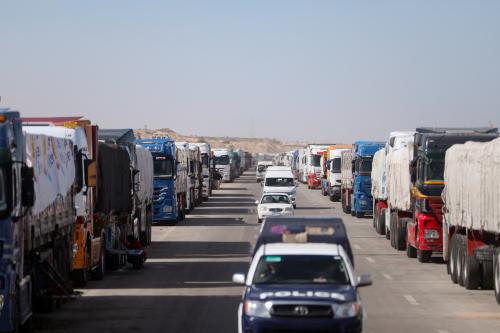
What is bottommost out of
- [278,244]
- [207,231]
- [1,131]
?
[207,231]

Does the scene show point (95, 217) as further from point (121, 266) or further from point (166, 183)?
point (166, 183)

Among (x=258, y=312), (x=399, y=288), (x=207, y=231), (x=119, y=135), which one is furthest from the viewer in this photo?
(x=207, y=231)

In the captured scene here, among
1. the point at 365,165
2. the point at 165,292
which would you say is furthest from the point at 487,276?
the point at 365,165

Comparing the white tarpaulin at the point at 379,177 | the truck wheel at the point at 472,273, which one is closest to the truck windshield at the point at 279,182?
the white tarpaulin at the point at 379,177

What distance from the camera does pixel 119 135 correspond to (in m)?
Answer: 35.2

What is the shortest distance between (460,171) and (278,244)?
34.8 feet

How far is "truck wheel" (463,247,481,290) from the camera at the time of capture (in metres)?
24.9

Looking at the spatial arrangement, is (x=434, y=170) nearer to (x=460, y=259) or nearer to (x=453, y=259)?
(x=453, y=259)

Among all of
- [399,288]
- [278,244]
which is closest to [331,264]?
[278,244]

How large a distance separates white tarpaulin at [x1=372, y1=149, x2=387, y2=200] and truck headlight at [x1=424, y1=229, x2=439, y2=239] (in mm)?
11101

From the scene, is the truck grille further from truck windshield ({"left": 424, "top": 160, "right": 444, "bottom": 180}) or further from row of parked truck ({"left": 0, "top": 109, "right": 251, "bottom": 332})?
truck windshield ({"left": 424, "top": 160, "right": 444, "bottom": 180})

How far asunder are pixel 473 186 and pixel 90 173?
799 centimetres

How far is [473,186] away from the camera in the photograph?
81.0ft

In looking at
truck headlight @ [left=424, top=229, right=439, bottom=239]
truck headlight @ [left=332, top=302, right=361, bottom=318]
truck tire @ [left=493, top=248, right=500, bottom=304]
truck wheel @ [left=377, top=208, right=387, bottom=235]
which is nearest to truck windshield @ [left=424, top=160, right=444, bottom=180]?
truck headlight @ [left=424, top=229, right=439, bottom=239]
